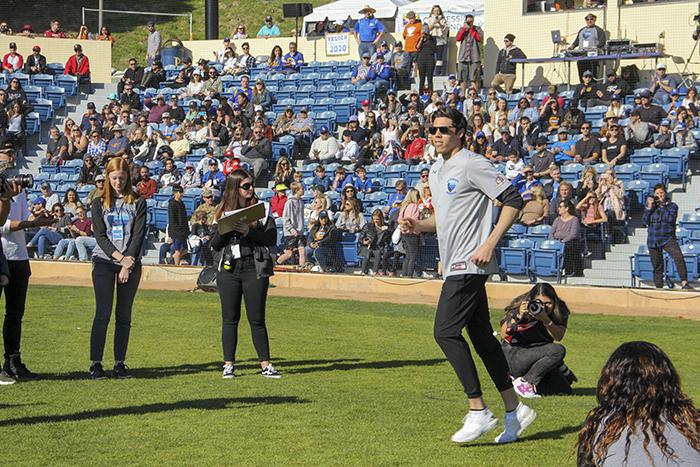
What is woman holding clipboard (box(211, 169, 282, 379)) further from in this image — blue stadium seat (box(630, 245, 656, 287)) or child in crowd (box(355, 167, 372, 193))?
child in crowd (box(355, 167, 372, 193))

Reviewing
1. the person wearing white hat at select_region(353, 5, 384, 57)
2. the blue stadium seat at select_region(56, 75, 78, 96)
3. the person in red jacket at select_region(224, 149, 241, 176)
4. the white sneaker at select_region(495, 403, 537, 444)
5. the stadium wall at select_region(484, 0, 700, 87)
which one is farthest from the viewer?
the blue stadium seat at select_region(56, 75, 78, 96)

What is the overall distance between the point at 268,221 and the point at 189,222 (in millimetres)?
12644

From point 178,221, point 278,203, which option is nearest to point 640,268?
point 278,203

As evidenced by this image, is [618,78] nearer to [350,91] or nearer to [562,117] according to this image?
[562,117]

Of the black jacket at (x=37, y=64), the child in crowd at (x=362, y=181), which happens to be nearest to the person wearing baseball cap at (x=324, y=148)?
the child in crowd at (x=362, y=181)

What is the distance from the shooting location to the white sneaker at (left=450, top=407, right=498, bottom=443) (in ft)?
23.7

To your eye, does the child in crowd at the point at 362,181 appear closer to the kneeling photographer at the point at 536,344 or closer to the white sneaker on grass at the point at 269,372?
the white sneaker on grass at the point at 269,372

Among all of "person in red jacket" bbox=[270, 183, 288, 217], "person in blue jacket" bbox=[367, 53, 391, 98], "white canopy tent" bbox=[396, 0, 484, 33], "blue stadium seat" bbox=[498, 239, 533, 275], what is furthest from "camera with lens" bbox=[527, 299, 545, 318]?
"white canopy tent" bbox=[396, 0, 484, 33]

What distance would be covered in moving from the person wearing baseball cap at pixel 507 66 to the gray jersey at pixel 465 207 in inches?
783

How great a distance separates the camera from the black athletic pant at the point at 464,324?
7098 mm

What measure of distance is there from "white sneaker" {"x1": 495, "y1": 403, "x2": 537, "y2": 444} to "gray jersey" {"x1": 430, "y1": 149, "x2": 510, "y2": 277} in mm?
938

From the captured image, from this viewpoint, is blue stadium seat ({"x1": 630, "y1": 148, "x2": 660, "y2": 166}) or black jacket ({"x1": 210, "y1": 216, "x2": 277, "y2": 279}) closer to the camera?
black jacket ({"x1": 210, "y1": 216, "x2": 277, "y2": 279})

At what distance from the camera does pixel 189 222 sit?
22344mm

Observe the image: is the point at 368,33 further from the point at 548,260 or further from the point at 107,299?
the point at 107,299
